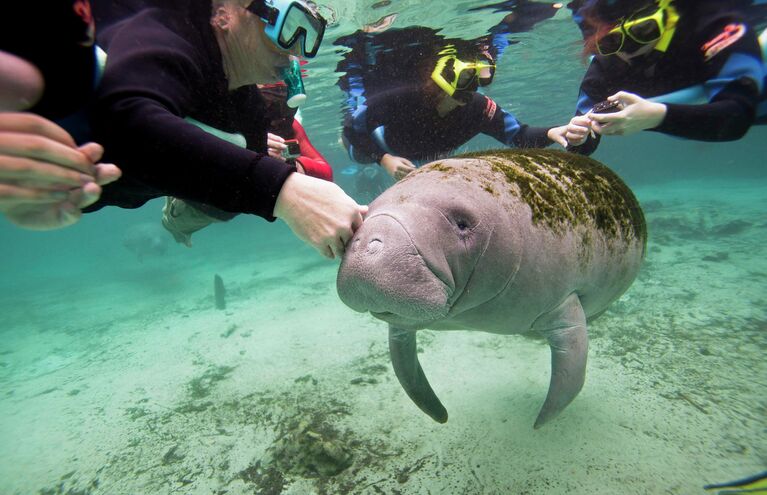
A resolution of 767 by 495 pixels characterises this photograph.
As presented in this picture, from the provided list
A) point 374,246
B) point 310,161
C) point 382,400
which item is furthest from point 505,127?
point 374,246

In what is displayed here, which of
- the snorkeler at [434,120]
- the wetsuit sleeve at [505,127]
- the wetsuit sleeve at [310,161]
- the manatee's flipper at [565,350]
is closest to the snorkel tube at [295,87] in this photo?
the wetsuit sleeve at [310,161]

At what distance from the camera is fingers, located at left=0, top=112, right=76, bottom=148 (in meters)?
0.93

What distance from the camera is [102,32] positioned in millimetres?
1883

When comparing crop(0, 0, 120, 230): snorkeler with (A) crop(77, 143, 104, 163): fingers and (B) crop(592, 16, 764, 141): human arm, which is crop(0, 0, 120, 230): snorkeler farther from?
(B) crop(592, 16, 764, 141): human arm

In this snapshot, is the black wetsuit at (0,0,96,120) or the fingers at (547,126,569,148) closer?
the black wetsuit at (0,0,96,120)

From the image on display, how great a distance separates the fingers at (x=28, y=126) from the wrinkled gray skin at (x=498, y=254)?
0.95 meters

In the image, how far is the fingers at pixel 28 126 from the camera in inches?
36.6

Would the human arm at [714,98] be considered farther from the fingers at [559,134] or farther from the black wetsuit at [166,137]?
the black wetsuit at [166,137]

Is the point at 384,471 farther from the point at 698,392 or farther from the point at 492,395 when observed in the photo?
the point at 698,392

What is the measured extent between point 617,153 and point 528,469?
3471 inches

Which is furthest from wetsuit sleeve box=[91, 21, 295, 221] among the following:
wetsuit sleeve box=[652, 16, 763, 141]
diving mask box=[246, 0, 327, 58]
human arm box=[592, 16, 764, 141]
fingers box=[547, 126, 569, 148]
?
fingers box=[547, 126, 569, 148]

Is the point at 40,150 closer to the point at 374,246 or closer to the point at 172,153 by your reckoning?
the point at 172,153

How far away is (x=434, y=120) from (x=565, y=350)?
17.1 feet

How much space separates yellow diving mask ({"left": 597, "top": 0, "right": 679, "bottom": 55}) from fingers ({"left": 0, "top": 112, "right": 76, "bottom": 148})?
222 inches
